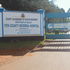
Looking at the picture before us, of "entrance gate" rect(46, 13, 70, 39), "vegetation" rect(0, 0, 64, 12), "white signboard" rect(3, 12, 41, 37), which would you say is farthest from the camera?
"vegetation" rect(0, 0, 64, 12)

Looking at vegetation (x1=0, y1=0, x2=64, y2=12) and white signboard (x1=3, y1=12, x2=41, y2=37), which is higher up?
vegetation (x1=0, y1=0, x2=64, y2=12)

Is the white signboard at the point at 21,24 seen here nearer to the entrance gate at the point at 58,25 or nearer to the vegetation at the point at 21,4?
the entrance gate at the point at 58,25

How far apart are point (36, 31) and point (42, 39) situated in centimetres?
96

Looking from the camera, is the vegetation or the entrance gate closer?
the entrance gate

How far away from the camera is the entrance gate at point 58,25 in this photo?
20844 millimetres

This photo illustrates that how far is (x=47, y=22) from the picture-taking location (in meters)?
21.3

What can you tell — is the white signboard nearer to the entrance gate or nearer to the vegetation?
the entrance gate

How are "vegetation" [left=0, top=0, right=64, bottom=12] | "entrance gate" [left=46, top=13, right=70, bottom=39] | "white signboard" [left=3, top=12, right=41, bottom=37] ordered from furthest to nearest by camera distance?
"vegetation" [left=0, top=0, right=64, bottom=12], "entrance gate" [left=46, top=13, right=70, bottom=39], "white signboard" [left=3, top=12, right=41, bottom=37]

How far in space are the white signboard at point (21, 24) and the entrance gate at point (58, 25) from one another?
6.88 feet

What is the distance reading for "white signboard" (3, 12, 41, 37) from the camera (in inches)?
749

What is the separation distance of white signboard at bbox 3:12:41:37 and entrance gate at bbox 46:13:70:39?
6.88 ft

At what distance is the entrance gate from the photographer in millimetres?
20844

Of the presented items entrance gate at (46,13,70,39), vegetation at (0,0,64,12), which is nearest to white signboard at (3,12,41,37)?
entrance gate at (46,13,70,39)

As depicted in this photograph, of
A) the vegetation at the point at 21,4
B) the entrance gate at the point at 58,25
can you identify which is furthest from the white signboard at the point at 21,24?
the vegetation at the point at 21,4
